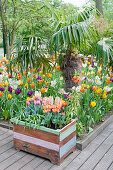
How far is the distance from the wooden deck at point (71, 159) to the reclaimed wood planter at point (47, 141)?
6 centimetres

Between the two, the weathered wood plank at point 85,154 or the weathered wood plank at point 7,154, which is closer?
the weathered wood plank at point 85,154

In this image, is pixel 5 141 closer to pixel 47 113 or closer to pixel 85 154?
pixel 47 113

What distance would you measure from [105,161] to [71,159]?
0.37 meters

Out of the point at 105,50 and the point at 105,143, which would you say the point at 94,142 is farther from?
the point at 105,50

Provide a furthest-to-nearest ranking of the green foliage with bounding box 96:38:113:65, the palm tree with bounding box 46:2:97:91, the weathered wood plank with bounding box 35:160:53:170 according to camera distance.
A: the palm tree with bounding box 46:2:97:91 < the green foliage with bounding box 96:38:113:65 < the weathered wood plank with bounding box 35:160:53:170

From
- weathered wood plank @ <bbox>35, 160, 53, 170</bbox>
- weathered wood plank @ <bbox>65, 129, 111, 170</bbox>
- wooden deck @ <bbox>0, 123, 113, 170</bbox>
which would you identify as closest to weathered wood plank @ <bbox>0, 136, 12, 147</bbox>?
wooden deck @ <bbox>0, 123, 113, 170</bbox>

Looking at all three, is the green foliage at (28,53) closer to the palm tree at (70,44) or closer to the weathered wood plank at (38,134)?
the palm tree at (70,44)

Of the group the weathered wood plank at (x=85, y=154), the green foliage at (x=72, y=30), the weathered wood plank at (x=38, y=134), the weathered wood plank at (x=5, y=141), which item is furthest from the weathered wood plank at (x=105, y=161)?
the green foliage at (x=72, y=30)

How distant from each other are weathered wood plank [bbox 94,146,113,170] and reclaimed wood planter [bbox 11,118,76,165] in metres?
0.35

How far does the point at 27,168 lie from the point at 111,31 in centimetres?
271

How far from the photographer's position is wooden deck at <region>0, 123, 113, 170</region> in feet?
7.00

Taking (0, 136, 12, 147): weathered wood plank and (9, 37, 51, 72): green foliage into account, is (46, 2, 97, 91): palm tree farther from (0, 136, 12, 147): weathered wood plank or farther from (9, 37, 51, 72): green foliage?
(0, 136, 12, 147): weathered wood plank

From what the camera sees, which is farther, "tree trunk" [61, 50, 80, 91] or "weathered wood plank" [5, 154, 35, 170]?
"tree trunk" [61, 50, 80, 91]

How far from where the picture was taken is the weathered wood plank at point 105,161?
6.98ft
